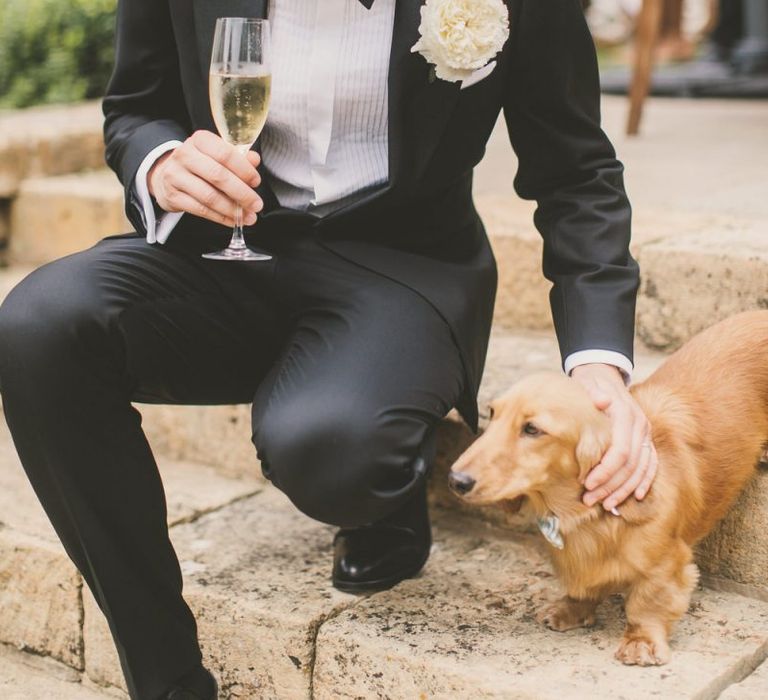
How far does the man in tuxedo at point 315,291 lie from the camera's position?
2.04m

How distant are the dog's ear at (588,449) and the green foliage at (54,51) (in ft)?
12.9

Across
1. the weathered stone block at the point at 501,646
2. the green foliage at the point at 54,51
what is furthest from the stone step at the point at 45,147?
the weathered stone block at the point at 501,646

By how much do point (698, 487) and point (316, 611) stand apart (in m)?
0.75

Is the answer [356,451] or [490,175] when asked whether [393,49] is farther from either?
[490,175]

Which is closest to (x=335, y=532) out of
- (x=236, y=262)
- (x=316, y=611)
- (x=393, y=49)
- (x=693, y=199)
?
(x=316, y=611)

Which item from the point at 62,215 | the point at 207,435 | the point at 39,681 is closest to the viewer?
the point at 39,681

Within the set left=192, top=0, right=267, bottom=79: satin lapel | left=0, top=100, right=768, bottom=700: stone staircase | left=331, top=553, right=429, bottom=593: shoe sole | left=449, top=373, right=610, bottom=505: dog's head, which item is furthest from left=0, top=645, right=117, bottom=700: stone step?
left=192, top=0, right=267, bottom=79: satin lapel

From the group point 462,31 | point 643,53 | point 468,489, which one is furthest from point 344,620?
point 643,53

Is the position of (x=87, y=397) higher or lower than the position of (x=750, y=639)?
higher

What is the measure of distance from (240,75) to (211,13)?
30 centimetres

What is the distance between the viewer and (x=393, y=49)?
83.4 inches

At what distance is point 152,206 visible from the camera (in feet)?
7.33

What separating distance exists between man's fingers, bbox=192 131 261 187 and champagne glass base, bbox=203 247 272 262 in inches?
5.2

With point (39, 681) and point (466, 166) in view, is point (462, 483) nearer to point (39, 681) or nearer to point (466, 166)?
point (466, 166)
